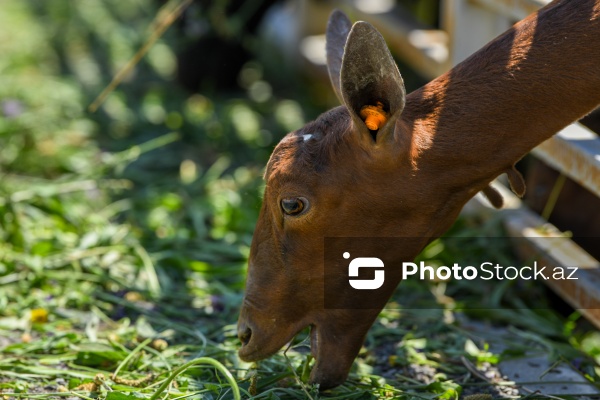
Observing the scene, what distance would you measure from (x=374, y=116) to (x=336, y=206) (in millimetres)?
309

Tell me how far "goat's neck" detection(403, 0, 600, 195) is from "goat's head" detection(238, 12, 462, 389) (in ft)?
0.25

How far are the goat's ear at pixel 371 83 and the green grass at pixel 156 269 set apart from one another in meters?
0.87

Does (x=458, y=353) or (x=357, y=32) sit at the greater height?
(x=357, y=32)

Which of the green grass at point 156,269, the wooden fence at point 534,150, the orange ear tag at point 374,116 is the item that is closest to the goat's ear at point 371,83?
the orange ear tag at point 374,116

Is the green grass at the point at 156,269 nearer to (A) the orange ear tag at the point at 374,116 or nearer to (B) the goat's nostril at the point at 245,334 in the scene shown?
(B) the goat's nostril at the point at 245,334

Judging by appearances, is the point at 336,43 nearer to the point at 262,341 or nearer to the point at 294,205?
the point at 294,205

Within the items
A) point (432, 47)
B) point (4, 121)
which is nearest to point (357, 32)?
point (432, 47)

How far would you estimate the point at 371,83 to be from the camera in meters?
2.72

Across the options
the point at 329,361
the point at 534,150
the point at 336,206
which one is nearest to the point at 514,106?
the point at 336,206

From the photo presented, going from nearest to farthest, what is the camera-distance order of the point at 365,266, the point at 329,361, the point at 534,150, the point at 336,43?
the point at 365,266, the point at 329,361, the point at 336,43, the point at 534,150

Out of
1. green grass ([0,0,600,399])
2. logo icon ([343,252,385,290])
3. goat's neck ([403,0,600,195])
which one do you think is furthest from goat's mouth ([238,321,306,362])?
goat's neck ([403,0,600,195])

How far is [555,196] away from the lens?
4.36 metres

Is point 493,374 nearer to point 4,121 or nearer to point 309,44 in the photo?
point 4,121

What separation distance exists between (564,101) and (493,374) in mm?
1178
